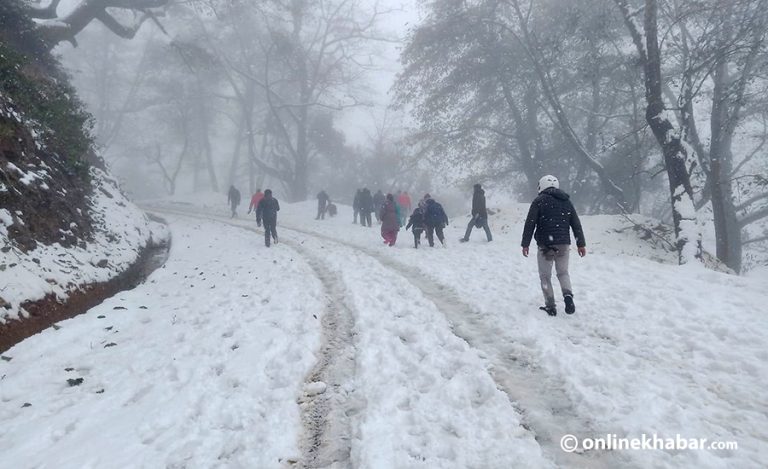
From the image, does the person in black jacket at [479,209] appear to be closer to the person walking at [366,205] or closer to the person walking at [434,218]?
the person walking at [434,218]

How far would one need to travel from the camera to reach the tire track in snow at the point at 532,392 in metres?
3.17

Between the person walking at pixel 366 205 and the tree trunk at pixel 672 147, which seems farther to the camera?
the person walking at pixel 366 205

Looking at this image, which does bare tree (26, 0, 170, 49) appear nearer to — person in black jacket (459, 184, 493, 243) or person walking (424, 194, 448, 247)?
person walking (424, 194, 448, 247)

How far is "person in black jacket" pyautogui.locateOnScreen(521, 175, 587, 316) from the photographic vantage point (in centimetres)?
630

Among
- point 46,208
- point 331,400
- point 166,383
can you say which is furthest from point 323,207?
point 331,400

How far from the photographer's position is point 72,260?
26.1 feet

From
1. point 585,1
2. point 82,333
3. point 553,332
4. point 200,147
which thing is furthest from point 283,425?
point 200,147

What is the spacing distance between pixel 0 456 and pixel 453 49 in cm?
2088

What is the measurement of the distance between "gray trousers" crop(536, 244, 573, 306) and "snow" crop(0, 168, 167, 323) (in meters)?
7.54

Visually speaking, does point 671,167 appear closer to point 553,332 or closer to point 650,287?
point 650,287

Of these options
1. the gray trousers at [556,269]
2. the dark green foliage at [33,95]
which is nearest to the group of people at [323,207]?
the dark green foliage at [33,95]

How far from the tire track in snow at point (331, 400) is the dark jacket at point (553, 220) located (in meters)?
3.15

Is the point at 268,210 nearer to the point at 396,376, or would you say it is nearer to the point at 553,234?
the point at 553,234

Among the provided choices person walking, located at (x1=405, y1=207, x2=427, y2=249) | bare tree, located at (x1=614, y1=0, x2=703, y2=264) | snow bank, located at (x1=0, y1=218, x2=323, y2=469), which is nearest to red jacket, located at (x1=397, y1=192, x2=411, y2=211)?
person walking, located at (x1=405, y1=207, x2=427, y2=249)
